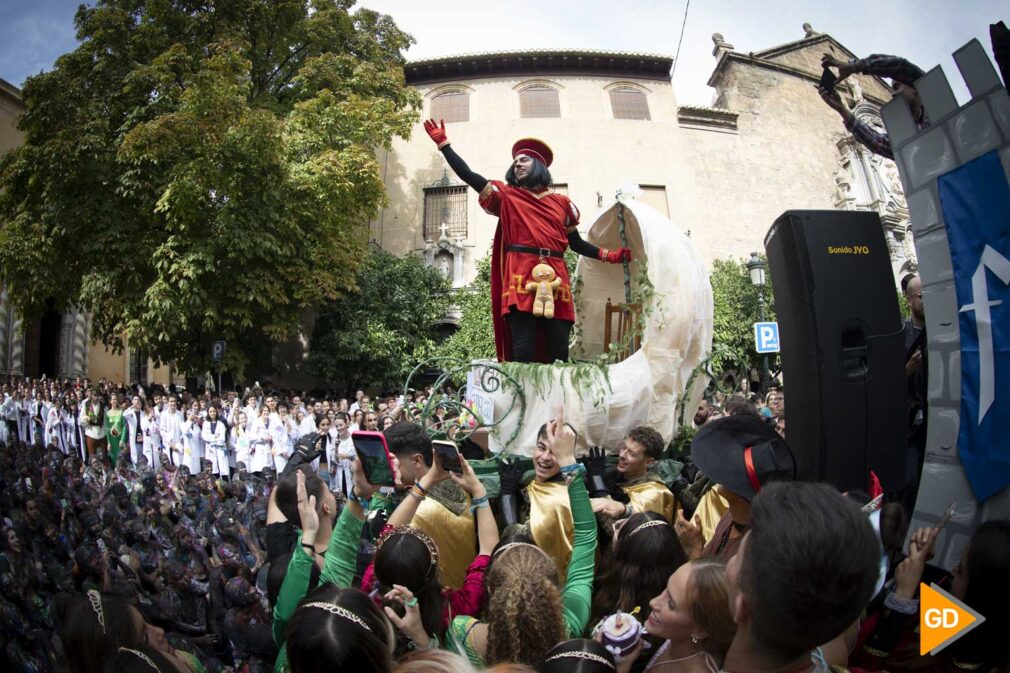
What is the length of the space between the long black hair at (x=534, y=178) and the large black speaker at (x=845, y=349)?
2.53 meters

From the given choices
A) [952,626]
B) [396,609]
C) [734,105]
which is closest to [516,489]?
[396,609]

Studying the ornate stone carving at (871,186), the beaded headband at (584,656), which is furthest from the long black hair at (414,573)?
the ornate stone carving at (871,186)

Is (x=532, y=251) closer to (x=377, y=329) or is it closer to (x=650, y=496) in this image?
(x=650, y=496)

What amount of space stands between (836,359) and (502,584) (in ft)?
5.57

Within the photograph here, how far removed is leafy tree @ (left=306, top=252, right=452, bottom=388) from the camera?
62.4 feet

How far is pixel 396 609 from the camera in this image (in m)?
2.01

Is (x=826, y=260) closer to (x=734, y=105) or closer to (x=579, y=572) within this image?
(x=579, y=572)

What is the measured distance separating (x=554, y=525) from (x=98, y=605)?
1.68 m

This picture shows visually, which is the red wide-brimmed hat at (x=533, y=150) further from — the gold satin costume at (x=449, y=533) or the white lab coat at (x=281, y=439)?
the white lab coat at (x=281, y=439)

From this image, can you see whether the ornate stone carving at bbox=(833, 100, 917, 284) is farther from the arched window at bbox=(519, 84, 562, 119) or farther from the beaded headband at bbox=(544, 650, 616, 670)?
the beaded headband at bbox=(544, 650, 616, 670)

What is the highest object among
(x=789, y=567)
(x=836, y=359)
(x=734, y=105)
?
(x=734, y=105)

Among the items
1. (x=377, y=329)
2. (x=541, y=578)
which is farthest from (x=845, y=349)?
(x=377, y=329)

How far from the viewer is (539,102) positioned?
24.7 metres

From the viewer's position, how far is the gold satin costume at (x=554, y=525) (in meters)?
2.82
